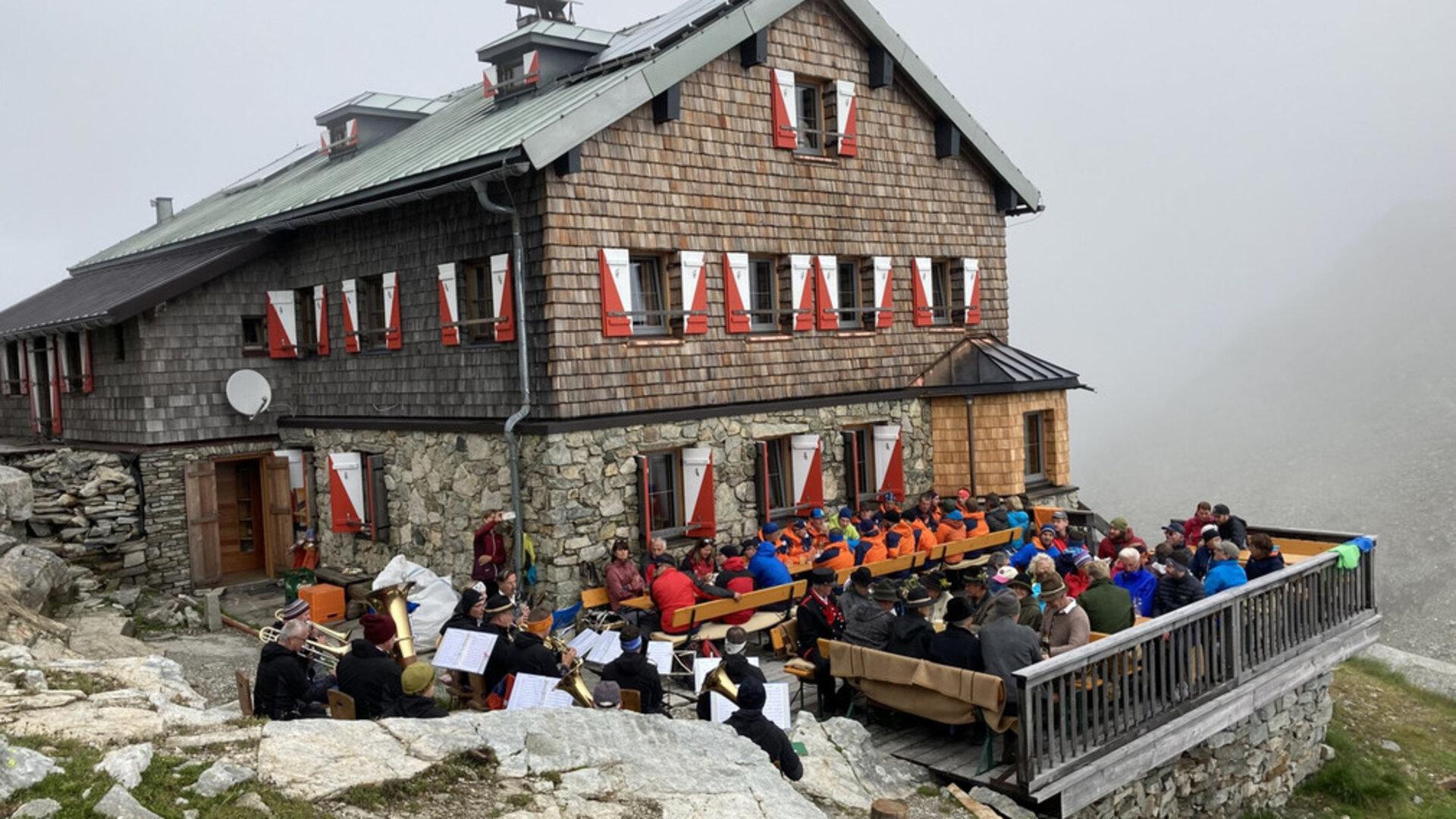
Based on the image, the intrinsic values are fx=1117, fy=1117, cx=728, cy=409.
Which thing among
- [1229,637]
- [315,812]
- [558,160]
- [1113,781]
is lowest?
[1113,781]

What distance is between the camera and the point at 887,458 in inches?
689

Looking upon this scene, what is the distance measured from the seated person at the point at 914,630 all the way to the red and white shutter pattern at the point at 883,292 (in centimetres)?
821

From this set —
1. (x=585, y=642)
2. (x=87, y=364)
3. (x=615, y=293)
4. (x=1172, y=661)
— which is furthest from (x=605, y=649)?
(x=87, y=364)

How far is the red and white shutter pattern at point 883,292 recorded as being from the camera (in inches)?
693

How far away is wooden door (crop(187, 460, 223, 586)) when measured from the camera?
1745 centimetres

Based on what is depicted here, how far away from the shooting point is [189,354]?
703 inches

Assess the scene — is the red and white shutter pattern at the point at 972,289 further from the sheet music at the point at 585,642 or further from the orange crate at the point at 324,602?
the orange crate at the point at 324,602

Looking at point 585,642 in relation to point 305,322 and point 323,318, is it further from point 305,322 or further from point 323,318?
point 305,322

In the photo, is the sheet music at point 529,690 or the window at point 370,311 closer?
the sheet music at point 529,690

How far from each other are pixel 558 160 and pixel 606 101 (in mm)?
973

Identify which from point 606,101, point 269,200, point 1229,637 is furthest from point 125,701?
point 269,200

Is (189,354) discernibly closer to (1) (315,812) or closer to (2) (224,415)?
(2) (224,415)

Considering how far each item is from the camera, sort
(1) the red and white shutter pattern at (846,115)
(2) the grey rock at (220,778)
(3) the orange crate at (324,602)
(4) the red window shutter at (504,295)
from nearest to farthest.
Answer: (2) the grey rock at (220,778), (4) the red window shutter at (504,295), (3) the orange crate at (324,602), (1) the red and white shutter pattern at (846,115)

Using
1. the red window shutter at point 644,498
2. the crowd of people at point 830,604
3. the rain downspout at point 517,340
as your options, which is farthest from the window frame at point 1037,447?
the rain downspout at point 517,340
